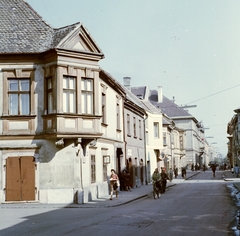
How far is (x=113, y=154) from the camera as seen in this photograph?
28.4 meters

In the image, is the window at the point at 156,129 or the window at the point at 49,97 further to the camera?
the window at the point at 156,129

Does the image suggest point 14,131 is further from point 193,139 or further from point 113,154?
point 193,139

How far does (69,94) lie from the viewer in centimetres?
2114

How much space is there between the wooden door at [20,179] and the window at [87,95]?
12.5 feet

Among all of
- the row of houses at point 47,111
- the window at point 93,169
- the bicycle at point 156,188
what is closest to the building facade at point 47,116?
the row of houses at point 47,111

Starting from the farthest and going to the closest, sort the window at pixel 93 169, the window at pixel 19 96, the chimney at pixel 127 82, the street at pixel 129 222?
the chimney at pixel 127 82 < the window at pixel 93 169 < the window at pixel 19 96 < the street at pixel 129 222

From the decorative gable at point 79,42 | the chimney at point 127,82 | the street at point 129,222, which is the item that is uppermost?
the chimney at point 127,82

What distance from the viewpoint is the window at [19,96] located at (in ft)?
69.8

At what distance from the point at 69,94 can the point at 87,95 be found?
1.16 m

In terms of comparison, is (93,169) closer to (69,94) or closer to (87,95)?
(87,95)

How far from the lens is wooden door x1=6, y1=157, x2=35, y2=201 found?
2086cm

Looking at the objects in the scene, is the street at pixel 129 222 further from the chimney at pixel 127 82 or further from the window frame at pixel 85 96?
the chimney at pixel 127 82

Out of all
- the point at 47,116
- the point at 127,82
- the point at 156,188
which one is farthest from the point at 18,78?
the point at 127,82

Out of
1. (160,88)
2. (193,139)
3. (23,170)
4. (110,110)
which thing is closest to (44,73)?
(23,170)
